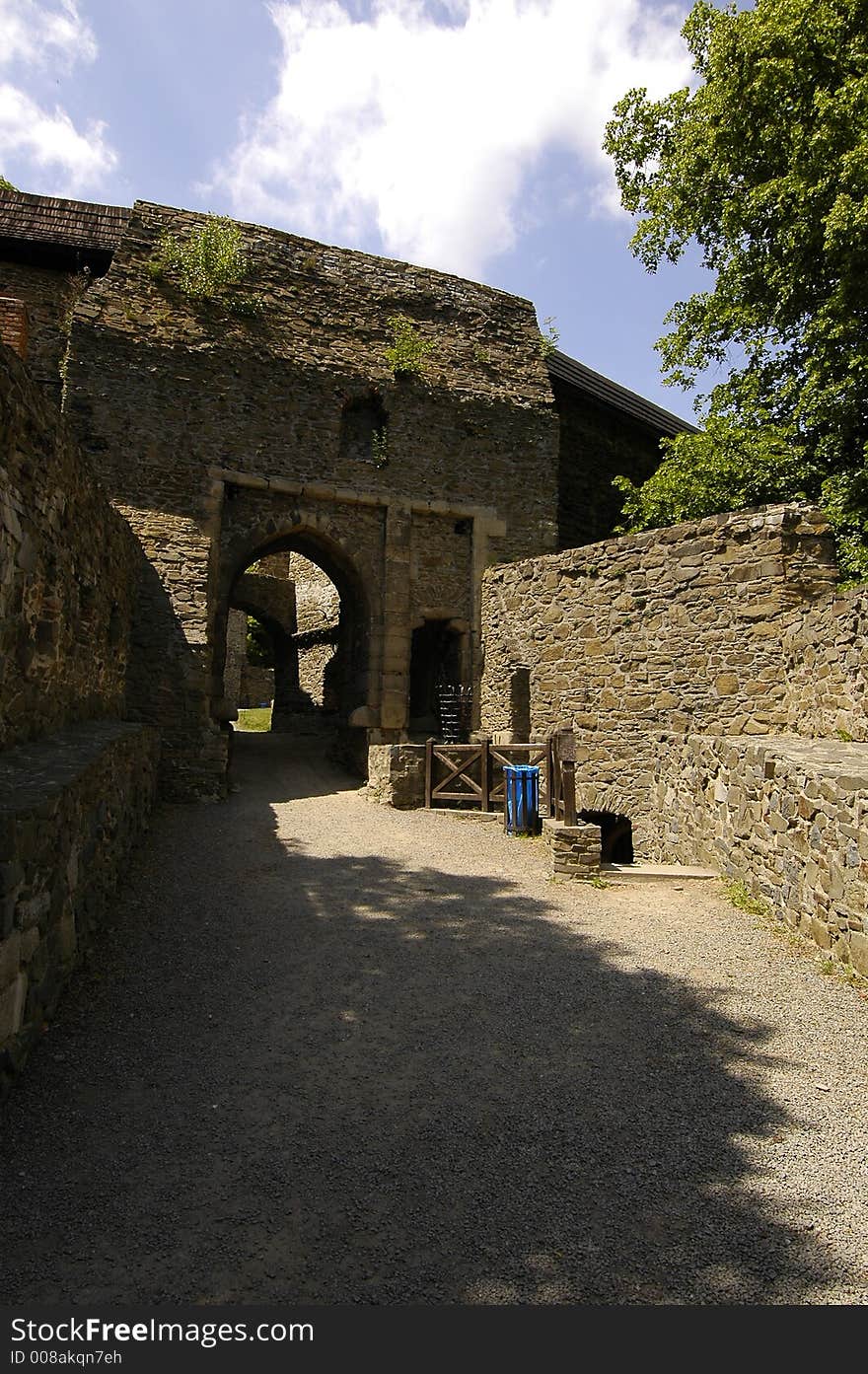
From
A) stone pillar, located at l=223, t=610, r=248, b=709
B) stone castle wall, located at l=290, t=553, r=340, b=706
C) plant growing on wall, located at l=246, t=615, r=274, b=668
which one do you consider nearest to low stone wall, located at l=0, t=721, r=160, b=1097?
stone castle wall, located at l=290, t=553, r=340, b=706

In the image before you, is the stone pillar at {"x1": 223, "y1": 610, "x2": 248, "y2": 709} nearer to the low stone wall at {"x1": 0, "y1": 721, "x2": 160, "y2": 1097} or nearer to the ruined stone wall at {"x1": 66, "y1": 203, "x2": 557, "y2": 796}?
the ruined stone wall at {"x1": 66, "y1": 203, "x2": 557, "y2": 796}

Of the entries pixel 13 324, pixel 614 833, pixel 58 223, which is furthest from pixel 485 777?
pixel 58 223

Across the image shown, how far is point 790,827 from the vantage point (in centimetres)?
587

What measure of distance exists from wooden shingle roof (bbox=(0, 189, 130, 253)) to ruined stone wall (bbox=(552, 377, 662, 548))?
962cm

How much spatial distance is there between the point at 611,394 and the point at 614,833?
38.7ft

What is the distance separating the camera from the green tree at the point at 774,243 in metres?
10.8

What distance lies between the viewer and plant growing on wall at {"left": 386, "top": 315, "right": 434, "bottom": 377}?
1438cm

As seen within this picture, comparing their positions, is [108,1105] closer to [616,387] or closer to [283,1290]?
[283,1290]

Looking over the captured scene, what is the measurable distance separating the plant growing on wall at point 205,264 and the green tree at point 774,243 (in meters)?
7.81

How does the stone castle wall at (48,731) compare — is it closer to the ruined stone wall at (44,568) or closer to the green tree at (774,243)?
the ruined stone wall at (44,568)

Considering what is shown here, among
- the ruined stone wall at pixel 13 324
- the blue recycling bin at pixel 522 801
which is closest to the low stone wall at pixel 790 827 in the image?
the blue recycling bin at pixel 522 801

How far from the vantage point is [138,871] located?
22.5ft

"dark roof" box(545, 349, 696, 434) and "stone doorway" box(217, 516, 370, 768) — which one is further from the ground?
"dark roof" box(545, 349, 696, 434)

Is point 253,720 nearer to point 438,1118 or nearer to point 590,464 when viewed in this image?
point 590,464
